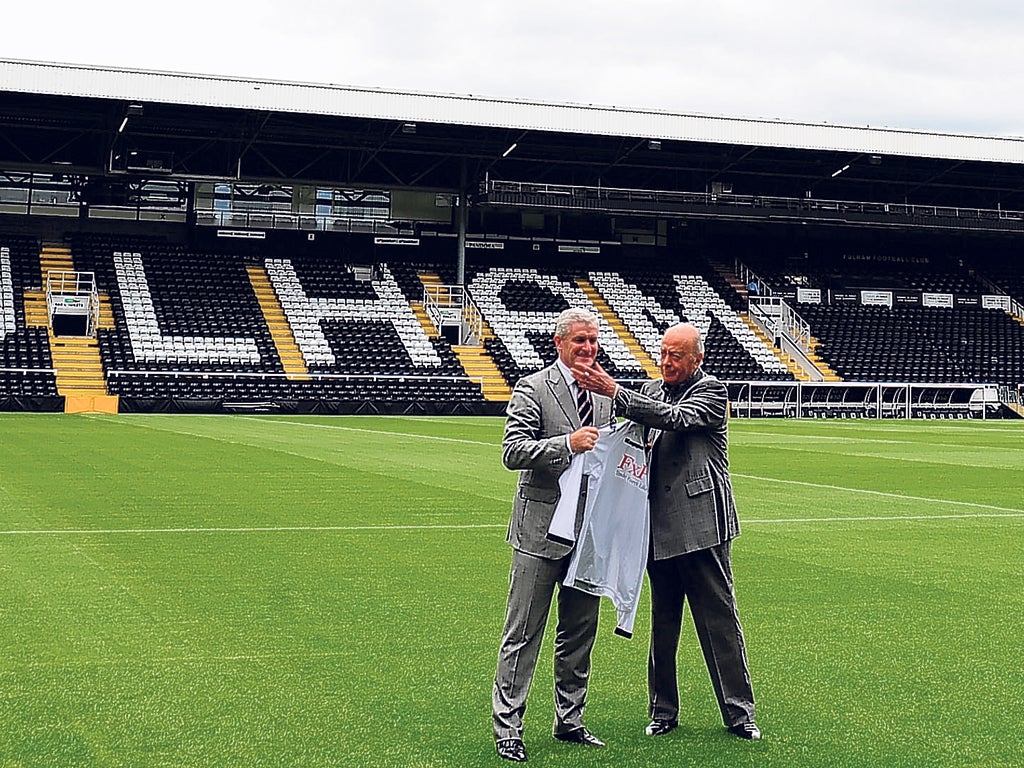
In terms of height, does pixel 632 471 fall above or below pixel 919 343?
below

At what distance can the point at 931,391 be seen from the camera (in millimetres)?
44406

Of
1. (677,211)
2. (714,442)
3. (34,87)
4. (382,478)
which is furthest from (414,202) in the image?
(714,442)

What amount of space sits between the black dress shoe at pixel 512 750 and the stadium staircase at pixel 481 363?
3503 cm

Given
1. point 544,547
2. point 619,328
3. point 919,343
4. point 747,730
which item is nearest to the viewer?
point 544,547

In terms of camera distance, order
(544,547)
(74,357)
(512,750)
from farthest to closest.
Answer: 1. (74,357)
2. (544,547)
3. (512,750)

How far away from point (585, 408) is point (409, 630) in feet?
8.30

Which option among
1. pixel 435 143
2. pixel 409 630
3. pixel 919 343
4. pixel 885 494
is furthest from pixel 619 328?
pixel 409 630

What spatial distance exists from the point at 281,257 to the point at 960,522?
1578 inches

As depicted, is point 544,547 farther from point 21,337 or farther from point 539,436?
point 21,337

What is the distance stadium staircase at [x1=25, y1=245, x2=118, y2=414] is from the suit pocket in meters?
33.3

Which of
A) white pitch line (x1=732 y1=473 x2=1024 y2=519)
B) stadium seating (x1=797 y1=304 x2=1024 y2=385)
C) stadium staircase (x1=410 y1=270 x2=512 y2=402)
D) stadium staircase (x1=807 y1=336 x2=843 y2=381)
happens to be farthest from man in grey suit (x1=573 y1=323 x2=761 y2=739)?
stadium seating (x1=797 y1=304 x2=1024 y2=385)

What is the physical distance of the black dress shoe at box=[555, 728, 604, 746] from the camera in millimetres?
4996

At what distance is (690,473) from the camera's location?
5172 millimetres

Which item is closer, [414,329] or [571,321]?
[571,321]
